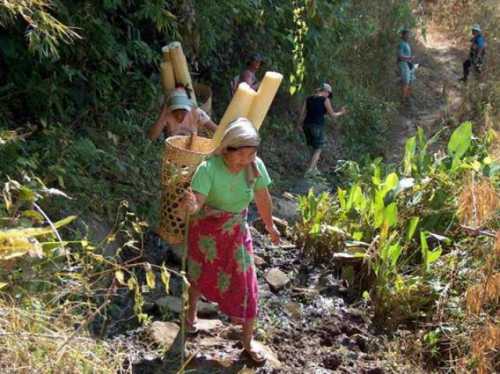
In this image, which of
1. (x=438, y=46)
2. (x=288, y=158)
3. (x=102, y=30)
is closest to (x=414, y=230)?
(x=102, y=30)

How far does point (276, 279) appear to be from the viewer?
4.35 metres

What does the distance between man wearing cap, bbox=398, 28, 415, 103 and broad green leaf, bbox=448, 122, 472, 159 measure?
20.1 ft

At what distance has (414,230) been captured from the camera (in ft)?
14.2

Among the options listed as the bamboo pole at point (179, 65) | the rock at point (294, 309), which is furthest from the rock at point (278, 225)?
the bamboo pole at point (179, 65)

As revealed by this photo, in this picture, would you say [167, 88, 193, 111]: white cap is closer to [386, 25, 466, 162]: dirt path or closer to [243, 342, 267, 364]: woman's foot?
[243, 342, 267, 364]: woman's foot

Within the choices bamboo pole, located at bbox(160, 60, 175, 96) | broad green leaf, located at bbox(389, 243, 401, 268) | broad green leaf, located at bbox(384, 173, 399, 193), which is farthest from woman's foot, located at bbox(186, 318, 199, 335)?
bamboo pole, located at bbox(160, 60, 175, 96)

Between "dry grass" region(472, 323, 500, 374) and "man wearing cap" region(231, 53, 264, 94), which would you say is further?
"man wearing cap" region(231, 53, 264, 94)

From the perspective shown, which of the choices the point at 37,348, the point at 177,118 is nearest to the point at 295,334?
the point at 177,118

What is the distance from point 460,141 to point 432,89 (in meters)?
7.54

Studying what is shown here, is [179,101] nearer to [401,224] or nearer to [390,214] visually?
[390,214]

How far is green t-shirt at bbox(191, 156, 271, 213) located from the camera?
2.99 m

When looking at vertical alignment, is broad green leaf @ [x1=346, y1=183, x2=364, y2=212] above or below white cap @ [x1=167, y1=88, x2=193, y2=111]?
below

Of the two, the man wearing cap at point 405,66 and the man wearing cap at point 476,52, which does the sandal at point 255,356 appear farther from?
the man wearing cap at point 476,52

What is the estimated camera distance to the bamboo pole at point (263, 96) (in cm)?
409
